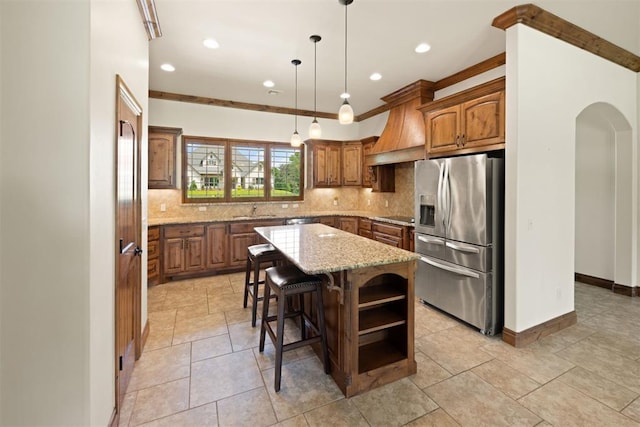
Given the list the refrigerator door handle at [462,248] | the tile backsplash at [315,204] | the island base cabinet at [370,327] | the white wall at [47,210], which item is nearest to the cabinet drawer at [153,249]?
the tile backsplash at [315,204]

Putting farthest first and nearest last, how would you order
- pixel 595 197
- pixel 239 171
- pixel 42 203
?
pixel 239 171 → pixel 595 197 → pixel 42 203

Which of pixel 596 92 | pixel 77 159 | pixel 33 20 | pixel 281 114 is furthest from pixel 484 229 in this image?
pixel 281 114

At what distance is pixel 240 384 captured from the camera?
2.12 metres

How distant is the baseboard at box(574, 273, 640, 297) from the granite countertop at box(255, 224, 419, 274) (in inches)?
150

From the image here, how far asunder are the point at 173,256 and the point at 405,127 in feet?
13.8

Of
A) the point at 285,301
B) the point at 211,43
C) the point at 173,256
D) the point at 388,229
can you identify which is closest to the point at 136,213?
the point at 285,301

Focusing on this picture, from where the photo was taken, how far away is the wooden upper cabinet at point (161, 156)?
4.46 metres

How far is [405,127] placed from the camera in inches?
178

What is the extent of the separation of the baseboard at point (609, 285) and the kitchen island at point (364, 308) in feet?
12.2

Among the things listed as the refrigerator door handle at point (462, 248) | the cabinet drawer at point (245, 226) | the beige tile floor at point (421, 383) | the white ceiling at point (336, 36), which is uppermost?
the white ceiling at point (336, 36)

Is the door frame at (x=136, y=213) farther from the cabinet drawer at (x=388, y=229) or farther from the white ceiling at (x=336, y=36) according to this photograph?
the cabinet drawer at (x=388, y=229)

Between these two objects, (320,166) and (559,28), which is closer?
(559,28)

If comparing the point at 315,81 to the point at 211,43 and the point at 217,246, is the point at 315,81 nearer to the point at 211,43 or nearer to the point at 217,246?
the point at 211,43

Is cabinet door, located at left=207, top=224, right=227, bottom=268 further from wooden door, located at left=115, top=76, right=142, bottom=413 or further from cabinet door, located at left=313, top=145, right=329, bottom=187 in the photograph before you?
wooden door, located at left=115, top=76, right=142, bottom=413
